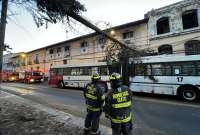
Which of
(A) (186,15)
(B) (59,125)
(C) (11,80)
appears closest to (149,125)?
(B) (59,125)

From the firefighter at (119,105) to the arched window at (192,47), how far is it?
54.1ft

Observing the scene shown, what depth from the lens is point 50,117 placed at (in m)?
8.03

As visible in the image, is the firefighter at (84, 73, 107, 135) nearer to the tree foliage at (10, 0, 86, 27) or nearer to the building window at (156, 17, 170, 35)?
the tree foliage at (10, 0, 86, 27)

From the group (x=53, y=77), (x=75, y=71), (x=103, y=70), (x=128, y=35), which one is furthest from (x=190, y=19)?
(x=53, y=77)

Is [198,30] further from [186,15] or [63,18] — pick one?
[63,18]

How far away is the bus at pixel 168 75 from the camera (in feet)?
40.6

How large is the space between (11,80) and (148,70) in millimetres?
36470

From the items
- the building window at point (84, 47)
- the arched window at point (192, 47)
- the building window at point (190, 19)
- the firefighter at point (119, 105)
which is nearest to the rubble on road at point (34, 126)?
the firefighter at point (119, 105)

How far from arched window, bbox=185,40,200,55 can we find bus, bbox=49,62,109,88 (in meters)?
8.15

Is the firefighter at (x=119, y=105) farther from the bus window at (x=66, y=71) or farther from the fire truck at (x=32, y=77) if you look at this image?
the fire truck at (x=32, y=77)

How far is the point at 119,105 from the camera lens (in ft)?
14.1

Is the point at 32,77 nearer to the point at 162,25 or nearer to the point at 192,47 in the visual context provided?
the point at 162,25

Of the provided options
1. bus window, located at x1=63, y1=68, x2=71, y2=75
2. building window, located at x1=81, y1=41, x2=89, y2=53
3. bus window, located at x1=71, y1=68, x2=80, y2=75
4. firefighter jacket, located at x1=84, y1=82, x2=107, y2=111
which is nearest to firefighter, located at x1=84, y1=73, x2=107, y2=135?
firefighter jacket, located at x1=84, y1=82, x2=107, y2=111

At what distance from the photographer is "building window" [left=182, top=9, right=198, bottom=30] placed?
746 inches
